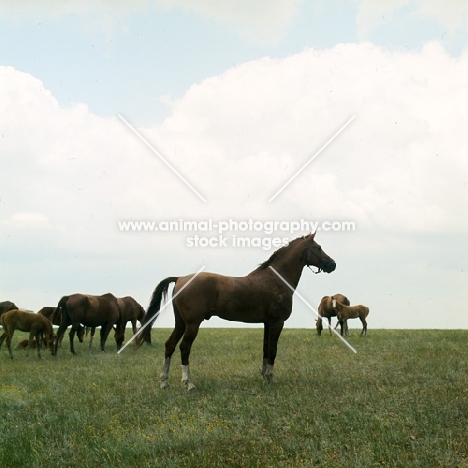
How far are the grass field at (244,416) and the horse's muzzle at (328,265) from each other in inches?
99.8

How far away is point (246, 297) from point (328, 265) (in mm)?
2389

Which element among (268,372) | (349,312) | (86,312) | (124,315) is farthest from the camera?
(349,312)

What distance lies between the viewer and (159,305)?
1384 centimetres

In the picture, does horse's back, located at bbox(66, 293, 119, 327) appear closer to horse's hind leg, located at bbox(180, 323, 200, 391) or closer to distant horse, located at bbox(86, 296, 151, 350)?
distant horse, located at bbox(86, 296, 151, 350)

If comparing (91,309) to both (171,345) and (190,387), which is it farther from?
(190,387)

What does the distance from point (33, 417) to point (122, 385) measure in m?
2.86

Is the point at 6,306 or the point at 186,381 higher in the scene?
the point at 6,306

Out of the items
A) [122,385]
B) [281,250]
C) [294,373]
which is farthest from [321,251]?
[122,385]

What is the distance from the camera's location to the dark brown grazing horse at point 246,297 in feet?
40.8

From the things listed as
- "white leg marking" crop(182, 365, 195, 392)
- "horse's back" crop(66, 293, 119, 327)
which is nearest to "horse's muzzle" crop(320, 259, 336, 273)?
"white leg marking" crop(182, 365, 195, 392)

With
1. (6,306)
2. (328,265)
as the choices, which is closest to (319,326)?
(328,265)

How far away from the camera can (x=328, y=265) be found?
45.7 ft

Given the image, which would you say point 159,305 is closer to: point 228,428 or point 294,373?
point 294,373

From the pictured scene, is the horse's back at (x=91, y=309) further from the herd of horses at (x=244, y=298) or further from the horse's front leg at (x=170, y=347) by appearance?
the horse's front leg at (x=170, y=347)
